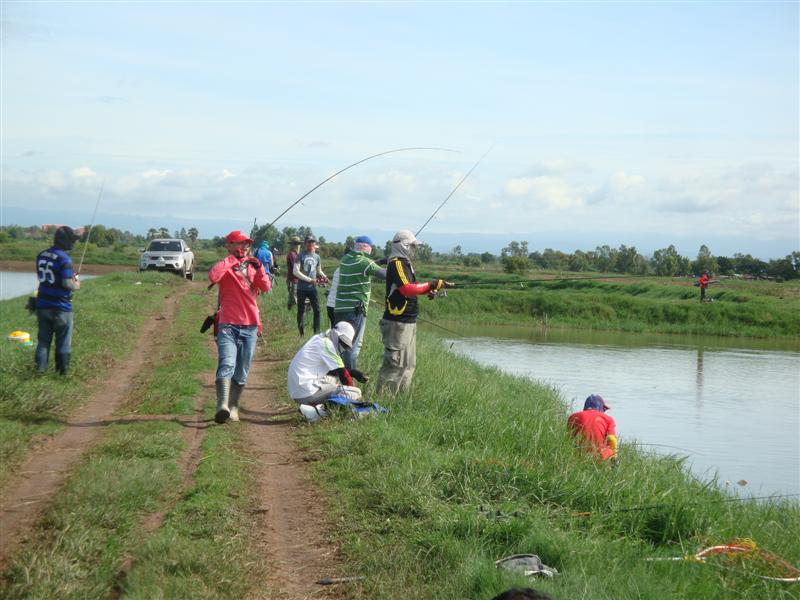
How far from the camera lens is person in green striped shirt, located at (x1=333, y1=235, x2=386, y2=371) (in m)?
10.4

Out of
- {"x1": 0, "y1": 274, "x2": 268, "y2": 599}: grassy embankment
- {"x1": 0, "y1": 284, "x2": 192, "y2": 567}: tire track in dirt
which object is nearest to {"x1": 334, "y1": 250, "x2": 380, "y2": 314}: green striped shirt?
{"x1": 0, "y1": 274, "x2": 268, "y2": 599}: grassy embankment

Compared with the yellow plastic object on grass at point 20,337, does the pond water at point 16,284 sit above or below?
below

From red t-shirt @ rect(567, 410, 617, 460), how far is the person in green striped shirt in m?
2.80

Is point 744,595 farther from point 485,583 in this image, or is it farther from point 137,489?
point 137,489

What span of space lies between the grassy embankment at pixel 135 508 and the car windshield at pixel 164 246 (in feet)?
78.9

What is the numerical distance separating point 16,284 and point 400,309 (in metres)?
35.0

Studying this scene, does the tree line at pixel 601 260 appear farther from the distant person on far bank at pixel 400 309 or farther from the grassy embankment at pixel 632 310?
the distant person on far bank at pixel 400 309

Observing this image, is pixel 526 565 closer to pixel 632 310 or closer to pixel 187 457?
pixel 187 457

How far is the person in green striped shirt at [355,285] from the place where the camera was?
10398 millimetres

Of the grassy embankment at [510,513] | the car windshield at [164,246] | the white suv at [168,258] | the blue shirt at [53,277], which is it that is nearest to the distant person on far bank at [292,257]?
the blue shirt at [53,277]

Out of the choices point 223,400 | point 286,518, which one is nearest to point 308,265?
point 223,400

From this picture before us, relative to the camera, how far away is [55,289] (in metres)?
10.1

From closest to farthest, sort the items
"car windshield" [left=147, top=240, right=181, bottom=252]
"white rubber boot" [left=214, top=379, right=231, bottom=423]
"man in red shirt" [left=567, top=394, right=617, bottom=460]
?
"man in red shirt" [left=567, top=394, right=617, bottom=460], "white rubber boot" [left=214, top=379, right=231, bottom=423], "car windshield" [left=147, top=240, right=181, bottom=252]

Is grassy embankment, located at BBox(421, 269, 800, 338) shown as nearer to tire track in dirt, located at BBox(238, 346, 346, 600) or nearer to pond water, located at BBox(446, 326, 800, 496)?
pond water, located at BBox(446, 326, 800, 496)
